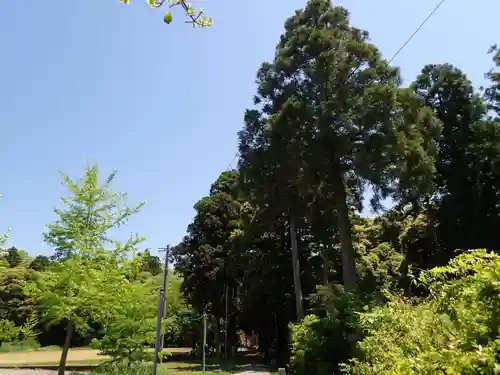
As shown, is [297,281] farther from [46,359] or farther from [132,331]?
[46,359]

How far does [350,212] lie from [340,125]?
867 centimetres

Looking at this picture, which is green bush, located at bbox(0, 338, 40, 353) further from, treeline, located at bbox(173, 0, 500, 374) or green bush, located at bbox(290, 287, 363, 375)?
green bush, located at bbox(290, 287, 363, 375)

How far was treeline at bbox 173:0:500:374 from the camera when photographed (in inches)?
162

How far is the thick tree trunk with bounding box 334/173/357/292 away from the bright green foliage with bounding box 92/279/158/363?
317 inches

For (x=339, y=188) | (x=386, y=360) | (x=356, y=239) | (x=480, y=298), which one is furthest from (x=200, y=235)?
(x=480, y=298)

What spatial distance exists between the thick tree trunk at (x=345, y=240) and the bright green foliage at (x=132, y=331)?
26.4 feet

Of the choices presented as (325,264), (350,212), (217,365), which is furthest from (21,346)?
(350,212)

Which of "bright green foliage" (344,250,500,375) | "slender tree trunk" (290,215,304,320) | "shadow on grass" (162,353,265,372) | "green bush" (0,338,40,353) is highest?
"slender tree trunk" (290,215,304,320)

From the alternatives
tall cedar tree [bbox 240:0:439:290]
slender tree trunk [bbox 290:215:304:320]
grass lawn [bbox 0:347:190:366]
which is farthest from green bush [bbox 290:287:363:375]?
grass lawn [bbox 0:347:190:366]

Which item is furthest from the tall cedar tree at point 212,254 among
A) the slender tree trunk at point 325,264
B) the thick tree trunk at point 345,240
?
the thick tree trunk at point 345,240

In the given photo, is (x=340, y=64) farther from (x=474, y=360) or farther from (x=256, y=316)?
(x=256, y=316)

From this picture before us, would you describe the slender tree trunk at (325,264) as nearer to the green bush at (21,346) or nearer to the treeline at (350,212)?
the treeline at (350,212)

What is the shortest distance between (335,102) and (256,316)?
20651 mm

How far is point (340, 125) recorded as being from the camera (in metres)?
18.0
